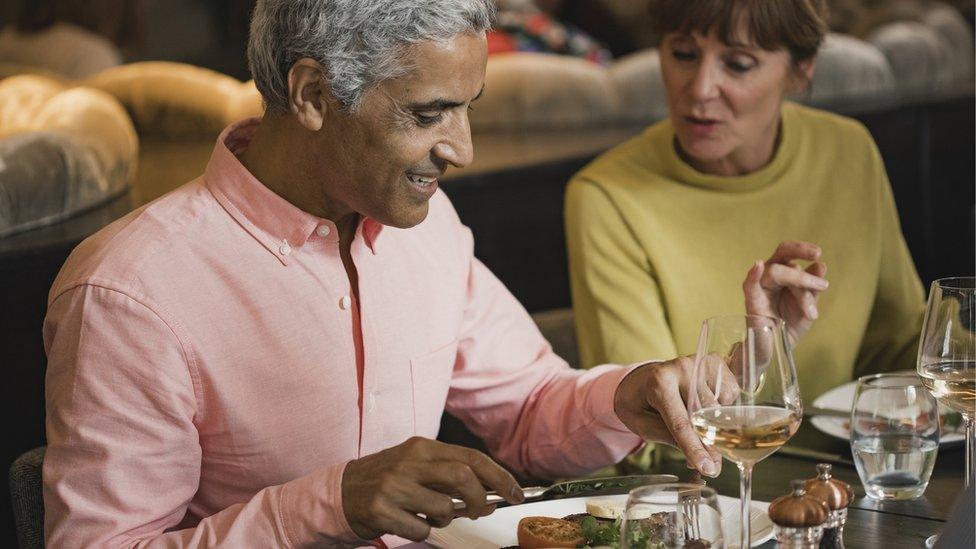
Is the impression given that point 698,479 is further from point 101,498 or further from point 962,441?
point 101,498

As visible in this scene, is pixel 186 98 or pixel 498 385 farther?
pixel 186 98

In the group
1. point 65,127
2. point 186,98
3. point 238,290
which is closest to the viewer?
point 238,290

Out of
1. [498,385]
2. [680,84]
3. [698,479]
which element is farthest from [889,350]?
[698,479]

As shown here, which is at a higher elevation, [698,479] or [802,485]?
[802,485]

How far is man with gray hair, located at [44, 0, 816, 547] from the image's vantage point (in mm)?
1304

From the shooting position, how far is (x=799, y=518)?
1142mm

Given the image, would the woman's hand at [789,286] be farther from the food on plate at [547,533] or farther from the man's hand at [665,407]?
the food on plate at [547,533]

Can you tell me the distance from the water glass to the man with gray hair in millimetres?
233

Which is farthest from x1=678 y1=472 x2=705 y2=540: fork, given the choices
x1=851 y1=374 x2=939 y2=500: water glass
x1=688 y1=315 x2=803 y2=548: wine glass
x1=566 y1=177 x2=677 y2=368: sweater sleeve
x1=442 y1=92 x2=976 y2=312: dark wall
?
x1=442 y1=92 x2=976 y2=312: dark wall

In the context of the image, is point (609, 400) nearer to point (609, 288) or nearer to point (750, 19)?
point (609, 288)

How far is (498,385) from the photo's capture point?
1.78 meters

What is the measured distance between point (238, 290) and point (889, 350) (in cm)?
132

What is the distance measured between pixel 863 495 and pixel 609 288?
2.37 ft

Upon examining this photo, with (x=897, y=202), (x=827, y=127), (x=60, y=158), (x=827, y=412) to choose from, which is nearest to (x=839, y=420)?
(x=827, y=412)
